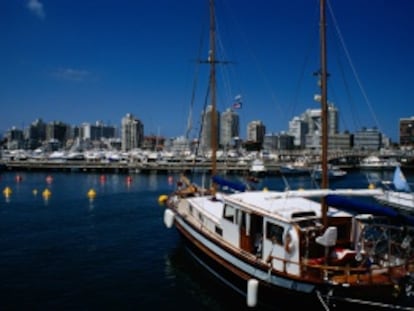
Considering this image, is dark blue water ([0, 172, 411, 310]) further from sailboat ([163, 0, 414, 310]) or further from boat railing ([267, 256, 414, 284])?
boat railing ([267, 256, 414, 284])

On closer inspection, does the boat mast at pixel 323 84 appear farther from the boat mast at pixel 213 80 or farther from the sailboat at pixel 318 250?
the boat mast at pixel 213 80

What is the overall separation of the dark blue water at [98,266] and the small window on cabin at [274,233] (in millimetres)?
3717

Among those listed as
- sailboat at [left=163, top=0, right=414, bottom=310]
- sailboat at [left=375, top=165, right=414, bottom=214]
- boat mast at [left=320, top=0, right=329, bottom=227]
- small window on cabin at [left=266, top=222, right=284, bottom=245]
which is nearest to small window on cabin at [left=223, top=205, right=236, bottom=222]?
sailboat at [left=163, top=0, right=414, bottom=310]

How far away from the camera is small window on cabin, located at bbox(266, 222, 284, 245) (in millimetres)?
16203

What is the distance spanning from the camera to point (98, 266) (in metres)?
23.2

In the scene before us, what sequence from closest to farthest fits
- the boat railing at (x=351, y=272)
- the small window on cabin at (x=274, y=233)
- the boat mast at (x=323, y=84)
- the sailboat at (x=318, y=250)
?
the boat railing at (x=351, y=272) < the sailboat at (x=318, y=250) < the small window on cabin at (x=274, y=233) < the boat mast at (x=323, y=84)

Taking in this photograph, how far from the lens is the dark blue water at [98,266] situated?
18281 mm

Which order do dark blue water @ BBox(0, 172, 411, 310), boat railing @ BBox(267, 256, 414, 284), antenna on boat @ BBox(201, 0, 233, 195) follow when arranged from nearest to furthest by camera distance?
boat railing @ BBox(267, 256, 414, 284)
dark blue water @ BBox(0, 172, 411, 310)
antenna on boat @ BBox(201, 0, 233, 195)

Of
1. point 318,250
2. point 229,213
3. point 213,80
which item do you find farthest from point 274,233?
point 213,80

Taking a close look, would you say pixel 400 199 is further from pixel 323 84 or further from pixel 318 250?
pixel 323 84

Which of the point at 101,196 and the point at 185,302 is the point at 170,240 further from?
the point at 101,196

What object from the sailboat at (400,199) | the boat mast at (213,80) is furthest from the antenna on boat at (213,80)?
the sailboat at (400,199)

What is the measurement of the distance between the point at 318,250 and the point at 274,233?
6.44 feet

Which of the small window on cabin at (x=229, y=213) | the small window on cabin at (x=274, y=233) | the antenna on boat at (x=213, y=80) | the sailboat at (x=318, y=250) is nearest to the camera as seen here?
the sailboat at (x=318, y=250)
